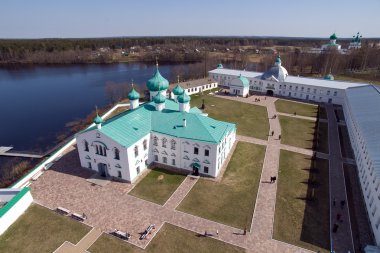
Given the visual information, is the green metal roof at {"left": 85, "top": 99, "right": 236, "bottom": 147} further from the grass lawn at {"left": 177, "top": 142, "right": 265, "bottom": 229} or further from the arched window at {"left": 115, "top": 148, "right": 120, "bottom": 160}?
the grass lawn at {"left": 177, "top": 142, "right": 265, "bottom": 229}

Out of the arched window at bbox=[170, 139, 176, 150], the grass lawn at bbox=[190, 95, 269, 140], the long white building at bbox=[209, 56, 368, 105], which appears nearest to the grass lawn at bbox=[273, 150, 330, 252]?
the grass lawn at bbox=[190, 95, 269, 140]

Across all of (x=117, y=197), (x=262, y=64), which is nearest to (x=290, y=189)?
(x=117, y=197)

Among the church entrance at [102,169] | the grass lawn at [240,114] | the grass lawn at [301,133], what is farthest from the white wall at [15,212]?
the grass lawn at [301,133]

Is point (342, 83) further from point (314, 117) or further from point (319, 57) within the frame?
point (319, 57)

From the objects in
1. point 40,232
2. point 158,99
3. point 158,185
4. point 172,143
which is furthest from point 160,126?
point 40,232

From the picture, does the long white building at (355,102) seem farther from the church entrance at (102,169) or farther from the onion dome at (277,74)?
the church entrance at (102,169)

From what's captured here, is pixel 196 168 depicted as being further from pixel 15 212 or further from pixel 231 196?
pixel 15 212
